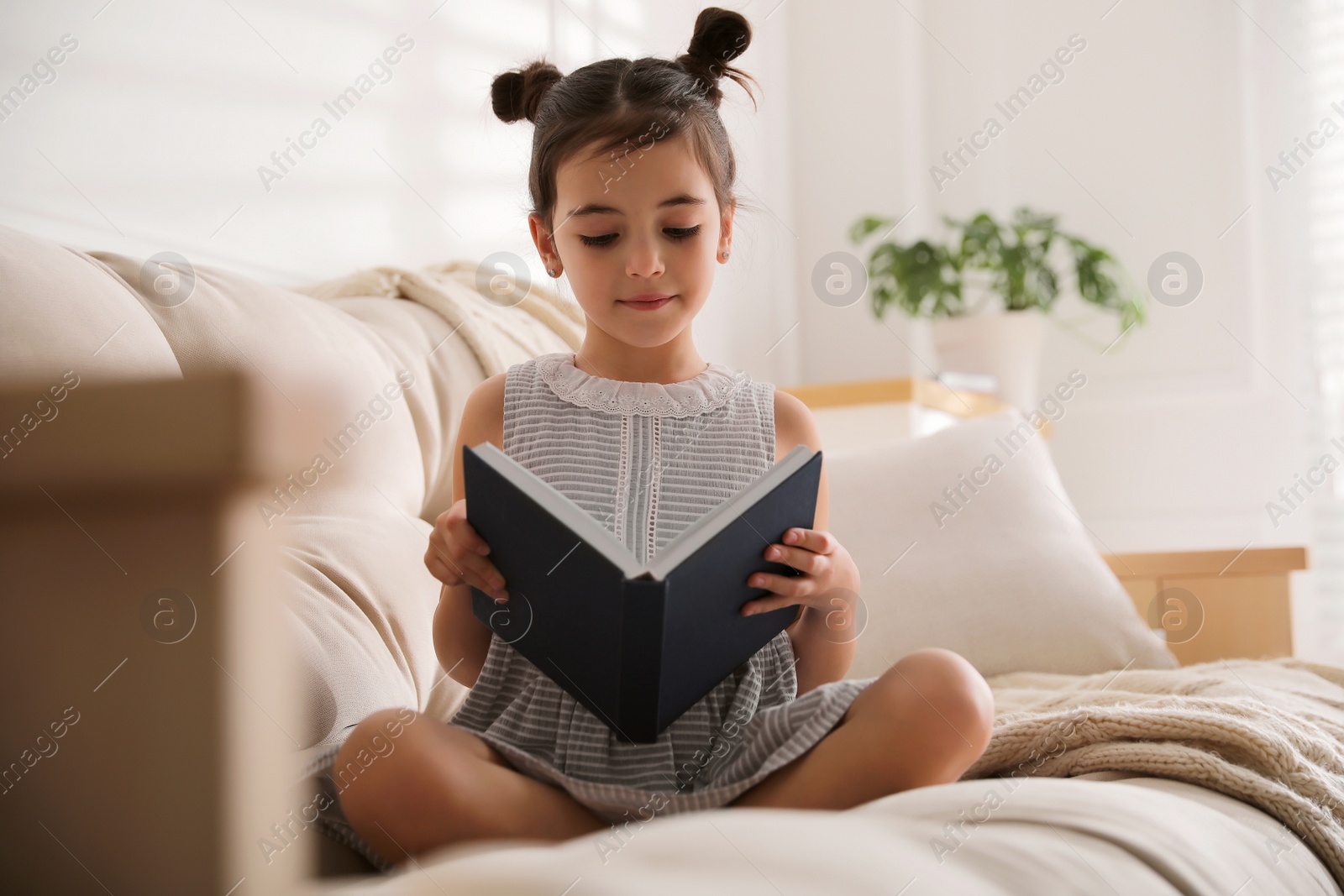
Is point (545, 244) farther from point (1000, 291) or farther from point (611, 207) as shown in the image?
point (1000, 291)

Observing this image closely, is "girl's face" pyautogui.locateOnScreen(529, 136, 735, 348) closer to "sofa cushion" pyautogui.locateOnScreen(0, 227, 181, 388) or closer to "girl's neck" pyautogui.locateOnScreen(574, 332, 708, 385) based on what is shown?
"girl's neck" pyautogui.locateOnScreen(574, 332, 708, 385)

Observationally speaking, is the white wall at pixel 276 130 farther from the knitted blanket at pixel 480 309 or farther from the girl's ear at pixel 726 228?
the girl's ear at pixel 726 228

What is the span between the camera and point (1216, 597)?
160cm

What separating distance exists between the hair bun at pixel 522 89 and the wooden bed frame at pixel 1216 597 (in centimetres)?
115

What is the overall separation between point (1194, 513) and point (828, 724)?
8.27ft

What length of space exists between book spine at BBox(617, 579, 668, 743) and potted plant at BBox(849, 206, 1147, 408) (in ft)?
7.20

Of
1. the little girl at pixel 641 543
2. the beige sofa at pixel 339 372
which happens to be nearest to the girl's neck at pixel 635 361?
the little girl at pixel 641 543

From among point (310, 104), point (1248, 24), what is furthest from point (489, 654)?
point (1248, 24)

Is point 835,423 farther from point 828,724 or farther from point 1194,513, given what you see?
point 828,724

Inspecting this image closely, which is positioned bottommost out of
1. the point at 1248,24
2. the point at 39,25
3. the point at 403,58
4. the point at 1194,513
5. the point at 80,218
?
the point at 1194,513

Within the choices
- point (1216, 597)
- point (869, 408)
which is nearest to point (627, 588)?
point (1216, 597)

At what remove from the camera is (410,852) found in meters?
0.69

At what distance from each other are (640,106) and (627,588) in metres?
0.51

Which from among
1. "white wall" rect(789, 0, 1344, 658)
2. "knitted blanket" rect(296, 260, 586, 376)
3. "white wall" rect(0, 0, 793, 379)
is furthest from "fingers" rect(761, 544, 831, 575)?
"white wall" rect(789, 0, 1344, 658)
